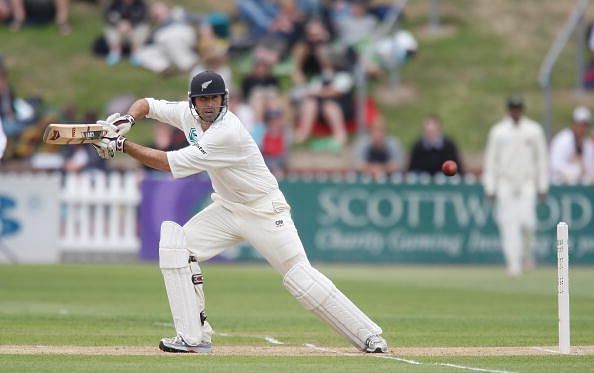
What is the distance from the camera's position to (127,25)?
27109 millimetres

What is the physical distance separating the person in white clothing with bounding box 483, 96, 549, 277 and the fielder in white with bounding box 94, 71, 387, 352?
31.3 feet

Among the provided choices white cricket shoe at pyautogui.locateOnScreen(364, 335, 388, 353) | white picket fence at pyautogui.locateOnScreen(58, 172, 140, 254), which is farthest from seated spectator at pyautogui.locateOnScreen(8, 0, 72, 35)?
white cricket shoe at pyautogui.locateOnScreen(364, 335, 388, 353)

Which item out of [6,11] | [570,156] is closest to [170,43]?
[6,11]

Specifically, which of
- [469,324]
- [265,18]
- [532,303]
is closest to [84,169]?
[265,18]

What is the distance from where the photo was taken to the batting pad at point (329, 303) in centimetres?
991

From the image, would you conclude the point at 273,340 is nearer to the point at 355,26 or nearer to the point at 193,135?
the point at 193,135

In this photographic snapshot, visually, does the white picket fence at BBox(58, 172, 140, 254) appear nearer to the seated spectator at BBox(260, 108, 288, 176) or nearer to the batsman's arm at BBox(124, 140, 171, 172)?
the seated spectator at BBox(260, 108, 288, 176)

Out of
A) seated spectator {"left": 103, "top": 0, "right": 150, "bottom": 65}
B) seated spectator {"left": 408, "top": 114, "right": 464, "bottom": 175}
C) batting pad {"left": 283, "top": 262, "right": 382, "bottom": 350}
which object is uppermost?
seated spectator {"left": 103, "top": 0, "right": 150, "bottom": 65}

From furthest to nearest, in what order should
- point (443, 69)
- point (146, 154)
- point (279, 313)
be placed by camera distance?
point (443, 69)
point (279, 313)
point (146, 154)

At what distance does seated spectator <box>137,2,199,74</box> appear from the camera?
26453mm

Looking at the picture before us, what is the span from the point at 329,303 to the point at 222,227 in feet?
3.22

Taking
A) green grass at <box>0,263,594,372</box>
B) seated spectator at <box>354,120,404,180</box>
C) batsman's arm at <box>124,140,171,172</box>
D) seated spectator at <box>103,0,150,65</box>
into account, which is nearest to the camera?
green grass at <box>0,263,594,372</box>

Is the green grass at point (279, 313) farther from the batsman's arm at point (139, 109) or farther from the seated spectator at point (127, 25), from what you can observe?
the seated spectator at point (127, 25)

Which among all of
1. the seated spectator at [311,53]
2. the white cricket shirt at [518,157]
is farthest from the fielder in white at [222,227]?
the seated spectator at [311,53]
